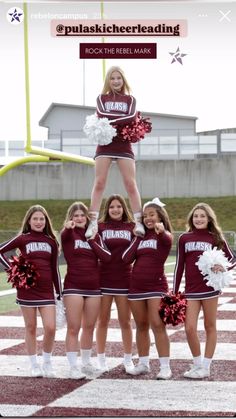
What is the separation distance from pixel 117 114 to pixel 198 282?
1.42 metres

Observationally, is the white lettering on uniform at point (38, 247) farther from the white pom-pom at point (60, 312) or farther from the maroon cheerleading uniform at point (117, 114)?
the maroon cheerleading uniform at point (117, 114)

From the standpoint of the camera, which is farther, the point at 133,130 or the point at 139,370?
the point at 139,370

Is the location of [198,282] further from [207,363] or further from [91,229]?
[91,229]

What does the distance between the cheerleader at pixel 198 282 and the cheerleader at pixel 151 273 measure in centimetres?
14

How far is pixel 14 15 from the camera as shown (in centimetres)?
Answer: 550

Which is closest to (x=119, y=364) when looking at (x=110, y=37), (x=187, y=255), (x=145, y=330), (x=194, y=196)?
(x=145, y=330)

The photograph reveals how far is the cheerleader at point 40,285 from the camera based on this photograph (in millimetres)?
6652

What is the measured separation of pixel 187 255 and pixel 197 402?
141 centimetres

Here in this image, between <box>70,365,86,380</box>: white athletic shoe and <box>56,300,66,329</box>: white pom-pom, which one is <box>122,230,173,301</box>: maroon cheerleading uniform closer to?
<box>56,300,66,329</box>: white pom-pom

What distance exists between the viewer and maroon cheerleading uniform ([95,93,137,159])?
20.5ft

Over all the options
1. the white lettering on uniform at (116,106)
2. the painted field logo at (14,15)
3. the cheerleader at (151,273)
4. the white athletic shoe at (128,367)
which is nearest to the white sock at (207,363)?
the cheerleader at (151,273)

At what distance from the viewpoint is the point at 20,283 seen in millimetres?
6543

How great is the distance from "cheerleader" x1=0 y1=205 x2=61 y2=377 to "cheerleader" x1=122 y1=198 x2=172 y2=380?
593mm

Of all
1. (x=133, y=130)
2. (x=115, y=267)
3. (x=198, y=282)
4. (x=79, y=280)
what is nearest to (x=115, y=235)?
(x=115, y=267)
